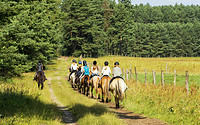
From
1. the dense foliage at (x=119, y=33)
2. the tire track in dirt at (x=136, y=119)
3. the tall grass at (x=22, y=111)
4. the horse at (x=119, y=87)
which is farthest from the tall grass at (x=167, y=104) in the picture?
the dense foliage at (x=119, y=33)

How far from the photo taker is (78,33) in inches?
3425

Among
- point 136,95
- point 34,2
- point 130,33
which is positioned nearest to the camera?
point 136,95

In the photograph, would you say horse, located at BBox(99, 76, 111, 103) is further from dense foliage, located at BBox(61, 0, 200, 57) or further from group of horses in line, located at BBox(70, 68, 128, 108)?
dense foliage, located at BBox(61, 0, 200, 57)

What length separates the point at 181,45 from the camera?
133 metres

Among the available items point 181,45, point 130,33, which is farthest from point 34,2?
point 181,45

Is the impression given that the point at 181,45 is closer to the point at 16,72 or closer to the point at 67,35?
the point at 67,35

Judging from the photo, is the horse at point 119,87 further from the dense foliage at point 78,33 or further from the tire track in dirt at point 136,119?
the dense foliage at point 78,33

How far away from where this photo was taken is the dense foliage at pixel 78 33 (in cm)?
2718

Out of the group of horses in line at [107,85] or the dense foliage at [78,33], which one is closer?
the group of horses in line at [107,85]

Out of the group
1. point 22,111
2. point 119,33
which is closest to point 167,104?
point 22,111

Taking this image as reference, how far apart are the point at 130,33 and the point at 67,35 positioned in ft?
99.4

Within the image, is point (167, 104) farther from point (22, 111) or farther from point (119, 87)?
point (22, 111)

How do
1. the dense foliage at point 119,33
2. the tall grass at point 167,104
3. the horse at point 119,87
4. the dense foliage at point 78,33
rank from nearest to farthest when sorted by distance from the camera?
1. the tall grass at point 167,104
2. the horse at point 119,87
3. the dense foliage at point 78,33
4. the dense foliage at point 119,33

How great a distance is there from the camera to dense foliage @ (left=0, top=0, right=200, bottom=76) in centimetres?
2718
